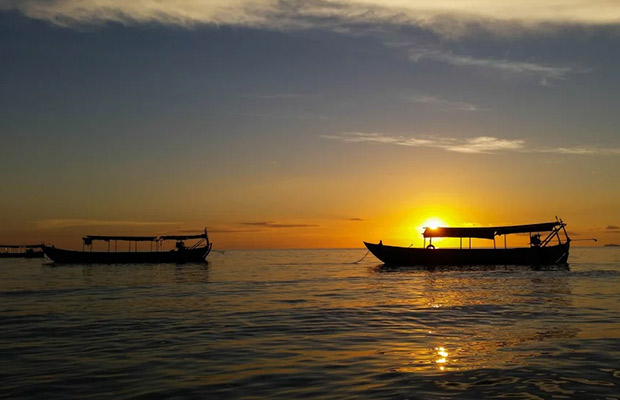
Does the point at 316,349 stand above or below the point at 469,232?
below

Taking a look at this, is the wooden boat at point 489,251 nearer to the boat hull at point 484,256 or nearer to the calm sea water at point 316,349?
the boat hull at point 484,256

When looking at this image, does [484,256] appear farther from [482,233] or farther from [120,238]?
[120,238]

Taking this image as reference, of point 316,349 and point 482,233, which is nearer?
point 316,349

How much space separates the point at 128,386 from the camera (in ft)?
36.9

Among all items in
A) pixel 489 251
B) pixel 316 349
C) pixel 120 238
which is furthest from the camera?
pixel 120 238

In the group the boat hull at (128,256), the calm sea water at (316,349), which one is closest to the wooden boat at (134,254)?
the boat hull at (128,256)

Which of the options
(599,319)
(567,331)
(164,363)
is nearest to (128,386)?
(164,363)

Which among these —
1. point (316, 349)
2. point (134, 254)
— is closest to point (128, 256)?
point (134, 254)

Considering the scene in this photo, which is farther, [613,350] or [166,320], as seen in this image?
[166,320]

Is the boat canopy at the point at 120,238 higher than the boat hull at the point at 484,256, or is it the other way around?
the boat canopy at the point at 120,238

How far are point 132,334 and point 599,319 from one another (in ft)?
59.4

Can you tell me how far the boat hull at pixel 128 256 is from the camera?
87750mm

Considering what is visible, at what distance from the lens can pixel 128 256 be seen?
87.4 m

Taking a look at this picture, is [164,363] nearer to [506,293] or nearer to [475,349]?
[475,349]
